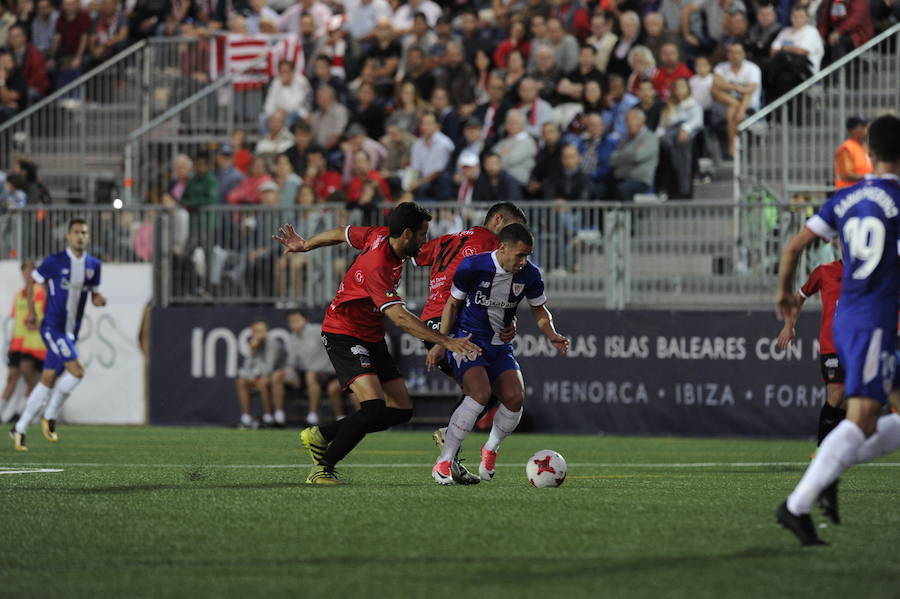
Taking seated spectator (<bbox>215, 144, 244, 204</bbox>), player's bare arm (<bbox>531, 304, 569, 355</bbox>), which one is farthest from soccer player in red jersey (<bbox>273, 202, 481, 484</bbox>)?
seated spectator (<bbox>215, 144, 244, 204</bbox>)

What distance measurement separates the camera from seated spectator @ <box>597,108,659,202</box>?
21.4 meters

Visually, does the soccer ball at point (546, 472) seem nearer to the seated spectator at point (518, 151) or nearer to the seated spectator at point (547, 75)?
the seated spectator at point (518, 151)

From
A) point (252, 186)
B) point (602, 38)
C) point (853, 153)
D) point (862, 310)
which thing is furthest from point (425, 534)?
point (602, 38)

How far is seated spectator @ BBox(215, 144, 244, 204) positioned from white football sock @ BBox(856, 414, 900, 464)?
17437mm

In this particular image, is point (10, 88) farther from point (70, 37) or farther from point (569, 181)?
point (569, 181)

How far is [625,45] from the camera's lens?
75.8ft

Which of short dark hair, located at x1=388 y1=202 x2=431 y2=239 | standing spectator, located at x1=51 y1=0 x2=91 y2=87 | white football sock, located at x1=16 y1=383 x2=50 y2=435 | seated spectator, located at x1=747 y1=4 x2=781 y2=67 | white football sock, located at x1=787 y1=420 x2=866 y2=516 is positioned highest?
standing spectator, located at x1=51 y1=0 x2=91 y2=87

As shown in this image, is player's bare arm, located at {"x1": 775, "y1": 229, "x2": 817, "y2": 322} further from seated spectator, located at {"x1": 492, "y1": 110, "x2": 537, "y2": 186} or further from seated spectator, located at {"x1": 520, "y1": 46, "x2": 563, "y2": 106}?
seated spectator, located at {"x1": 520, "y1": 46, "x2": 563, "y2": 106}

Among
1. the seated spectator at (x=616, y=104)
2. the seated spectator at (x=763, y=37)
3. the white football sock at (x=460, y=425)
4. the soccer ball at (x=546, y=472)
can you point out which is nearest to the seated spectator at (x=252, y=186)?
the seated spectator at (x=616, y=104)

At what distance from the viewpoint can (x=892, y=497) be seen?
10.5 meters

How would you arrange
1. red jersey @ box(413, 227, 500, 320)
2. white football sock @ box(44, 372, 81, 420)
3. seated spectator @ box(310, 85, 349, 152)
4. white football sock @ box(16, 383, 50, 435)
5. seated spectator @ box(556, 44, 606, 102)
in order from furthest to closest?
seated spectator @ box(310, 85, 349, 152) < seated spectator @ box(556, 44, 606, 102) < white football sock @ box(44, 372, 81, 420) < white football sock @ box(16, 383, 50, 435) < red jersey @ box(413, 227, 500, 320)

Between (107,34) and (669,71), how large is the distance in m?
11.6

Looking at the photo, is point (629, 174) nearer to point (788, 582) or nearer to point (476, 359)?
point (476, 359)

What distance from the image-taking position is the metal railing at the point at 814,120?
69.2 feet
